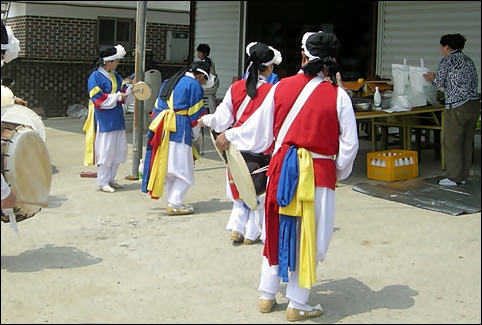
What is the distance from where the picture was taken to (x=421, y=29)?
11.0 metres

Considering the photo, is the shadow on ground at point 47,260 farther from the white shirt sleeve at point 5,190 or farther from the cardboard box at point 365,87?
the cardboard box at point 365,87

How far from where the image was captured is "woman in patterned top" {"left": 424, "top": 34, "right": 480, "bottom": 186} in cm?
791

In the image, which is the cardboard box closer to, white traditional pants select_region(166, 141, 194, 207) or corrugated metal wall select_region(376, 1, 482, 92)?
corrugated metal wall select_region(376, 1, 482, 92)

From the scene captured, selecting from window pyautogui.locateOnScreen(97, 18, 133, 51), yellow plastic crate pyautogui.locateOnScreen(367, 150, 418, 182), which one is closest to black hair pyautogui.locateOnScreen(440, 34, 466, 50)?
yellow plastic crate pyautogui.locateOnScreen(367, 150, 418, 182)

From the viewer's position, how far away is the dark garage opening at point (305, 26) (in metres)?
14.1

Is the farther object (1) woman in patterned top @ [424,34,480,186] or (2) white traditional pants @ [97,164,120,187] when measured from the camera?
(2) white traditional pants @ [97,164,120,187]

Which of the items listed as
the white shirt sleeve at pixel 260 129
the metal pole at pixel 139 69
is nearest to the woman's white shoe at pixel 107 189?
the metal pole at pixel 139 69

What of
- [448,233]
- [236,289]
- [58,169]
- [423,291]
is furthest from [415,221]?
[58,169]

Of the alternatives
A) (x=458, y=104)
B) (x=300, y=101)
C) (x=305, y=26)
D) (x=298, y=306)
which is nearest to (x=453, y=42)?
(x=458, y=104)

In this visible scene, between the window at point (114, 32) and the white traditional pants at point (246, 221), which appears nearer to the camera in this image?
the white traditional pants at point (246, 221)

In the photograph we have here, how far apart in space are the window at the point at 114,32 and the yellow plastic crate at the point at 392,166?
10.8m

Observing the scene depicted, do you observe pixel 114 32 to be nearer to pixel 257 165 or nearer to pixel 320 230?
pixel 257 165

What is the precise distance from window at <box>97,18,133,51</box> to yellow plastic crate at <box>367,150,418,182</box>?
10.8 meters

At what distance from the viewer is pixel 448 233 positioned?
6.22m
